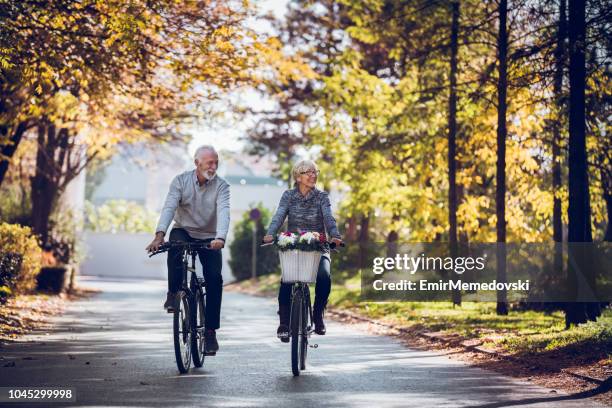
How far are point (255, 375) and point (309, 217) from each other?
1.71 metres

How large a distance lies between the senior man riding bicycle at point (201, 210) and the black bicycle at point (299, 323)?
0.84 meters

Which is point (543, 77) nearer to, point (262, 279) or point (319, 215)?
point (319, 215)

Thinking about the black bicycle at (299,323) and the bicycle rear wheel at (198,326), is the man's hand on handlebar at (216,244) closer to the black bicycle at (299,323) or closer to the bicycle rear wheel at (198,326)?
the bicycle rear wheel at (198,326)

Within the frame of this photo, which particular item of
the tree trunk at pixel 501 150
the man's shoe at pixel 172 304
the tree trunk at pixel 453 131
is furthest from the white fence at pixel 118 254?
the man's shoe at pixel 172 304

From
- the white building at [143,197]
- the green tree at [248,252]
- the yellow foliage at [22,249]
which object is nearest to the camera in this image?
the yellow foliage at [22,249]

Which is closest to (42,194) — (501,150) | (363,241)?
(363,241)

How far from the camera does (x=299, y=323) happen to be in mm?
9711

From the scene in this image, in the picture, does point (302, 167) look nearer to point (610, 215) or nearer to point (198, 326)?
point (198, 326)

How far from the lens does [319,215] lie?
33.4 feet

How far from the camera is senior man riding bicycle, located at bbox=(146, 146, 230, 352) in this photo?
9680 mm

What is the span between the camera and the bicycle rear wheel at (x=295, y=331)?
9625 mm

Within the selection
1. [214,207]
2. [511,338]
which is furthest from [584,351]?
[214,207]

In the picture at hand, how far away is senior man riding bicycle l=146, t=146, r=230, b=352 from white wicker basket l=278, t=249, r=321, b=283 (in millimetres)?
685

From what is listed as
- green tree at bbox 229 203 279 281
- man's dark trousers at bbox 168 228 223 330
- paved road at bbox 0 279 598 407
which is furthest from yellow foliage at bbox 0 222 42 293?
green tree at bbox 229 203 279 281
